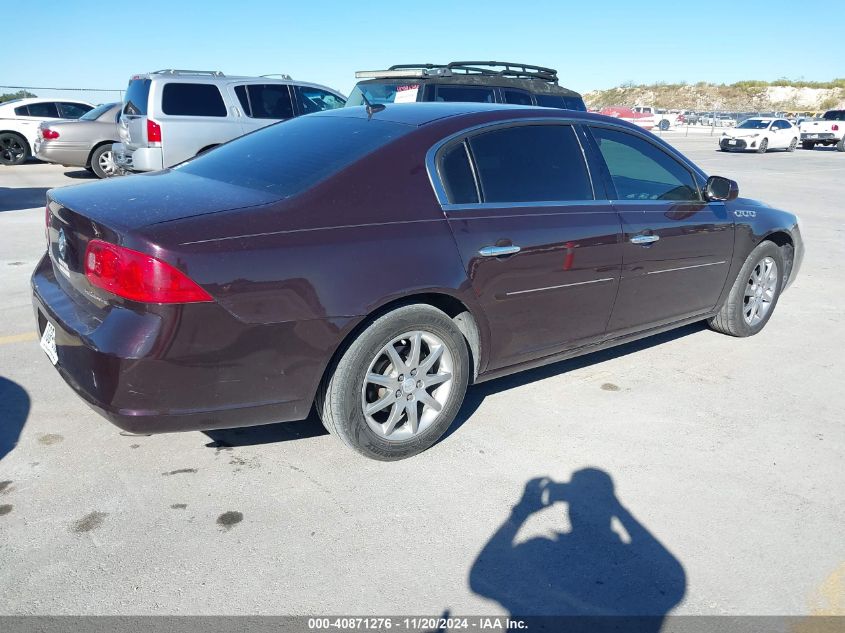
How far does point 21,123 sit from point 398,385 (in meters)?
16.8

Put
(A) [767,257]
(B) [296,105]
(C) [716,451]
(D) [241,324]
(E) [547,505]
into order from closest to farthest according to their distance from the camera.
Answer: (D) [241,324] → (E) [547,505] → (C) [716,451] → (A) [767,257] → (B) [296,105]

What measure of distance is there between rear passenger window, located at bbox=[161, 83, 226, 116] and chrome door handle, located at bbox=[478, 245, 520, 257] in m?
8.40

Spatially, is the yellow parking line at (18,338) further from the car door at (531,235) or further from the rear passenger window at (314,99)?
the rear passenger window at (314,99)

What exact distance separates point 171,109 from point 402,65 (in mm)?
3637

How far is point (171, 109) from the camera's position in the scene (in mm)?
10578

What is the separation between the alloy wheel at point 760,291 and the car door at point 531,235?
5.99 ft

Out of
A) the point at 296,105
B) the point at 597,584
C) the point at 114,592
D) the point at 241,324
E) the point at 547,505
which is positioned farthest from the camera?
the point at 296,105

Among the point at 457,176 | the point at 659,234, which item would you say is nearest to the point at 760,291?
the point at 659,234

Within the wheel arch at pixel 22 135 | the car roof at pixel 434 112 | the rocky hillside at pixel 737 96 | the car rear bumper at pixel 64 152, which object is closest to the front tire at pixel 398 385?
the car roof at pixel 434 112

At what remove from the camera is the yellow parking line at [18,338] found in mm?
4859

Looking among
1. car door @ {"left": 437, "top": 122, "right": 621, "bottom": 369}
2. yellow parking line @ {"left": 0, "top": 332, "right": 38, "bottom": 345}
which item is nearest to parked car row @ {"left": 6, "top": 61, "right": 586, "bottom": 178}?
yellow parking line @ {"left": 0, "top": 332, "right": 38, "bottom": 345}

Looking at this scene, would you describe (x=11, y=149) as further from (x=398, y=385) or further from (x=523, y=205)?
(x=398, y=385)

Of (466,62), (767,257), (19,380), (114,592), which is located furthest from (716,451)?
(466,62)

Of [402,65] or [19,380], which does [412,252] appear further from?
[402,65]
